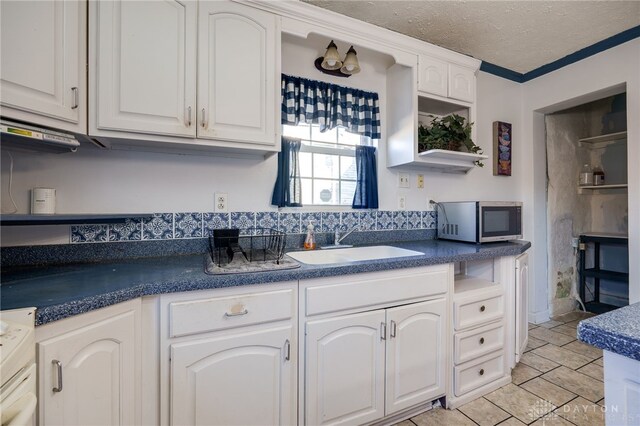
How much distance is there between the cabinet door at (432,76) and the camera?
6.66 feet

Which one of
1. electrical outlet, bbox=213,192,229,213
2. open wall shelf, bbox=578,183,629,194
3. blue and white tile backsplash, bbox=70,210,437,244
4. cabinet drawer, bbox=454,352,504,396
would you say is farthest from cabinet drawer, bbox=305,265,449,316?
open wall shelf, bbox=578,183,629,194

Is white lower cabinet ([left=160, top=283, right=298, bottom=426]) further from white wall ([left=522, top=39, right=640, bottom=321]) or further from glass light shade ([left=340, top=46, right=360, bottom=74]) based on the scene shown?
white wall ([left=522, top=39, right=640, bottom=321])

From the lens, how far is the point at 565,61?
2541 millimetres

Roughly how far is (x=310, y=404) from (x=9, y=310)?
111 centimetres

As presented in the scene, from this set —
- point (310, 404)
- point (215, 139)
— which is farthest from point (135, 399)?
point (215, 139)

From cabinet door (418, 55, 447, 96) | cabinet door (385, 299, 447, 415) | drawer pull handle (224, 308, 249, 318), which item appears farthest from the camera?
cabinet door (418, 55, 447, 96)

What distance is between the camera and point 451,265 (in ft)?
5.36

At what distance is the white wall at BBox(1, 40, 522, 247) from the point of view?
1361 mm

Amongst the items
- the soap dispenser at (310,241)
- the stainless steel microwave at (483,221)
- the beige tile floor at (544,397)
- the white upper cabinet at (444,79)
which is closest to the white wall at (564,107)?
the beige tile floor at (544,397)

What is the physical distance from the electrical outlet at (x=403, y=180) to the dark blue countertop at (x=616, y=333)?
167 cm

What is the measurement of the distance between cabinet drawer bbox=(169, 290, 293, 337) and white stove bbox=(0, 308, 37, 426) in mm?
382

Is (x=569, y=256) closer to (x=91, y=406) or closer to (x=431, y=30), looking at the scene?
(x=431, y=30)

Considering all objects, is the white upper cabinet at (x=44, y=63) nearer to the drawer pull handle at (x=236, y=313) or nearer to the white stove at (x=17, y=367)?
the white stove at (x=17, y=367)

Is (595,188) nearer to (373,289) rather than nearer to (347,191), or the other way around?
(347,191)
